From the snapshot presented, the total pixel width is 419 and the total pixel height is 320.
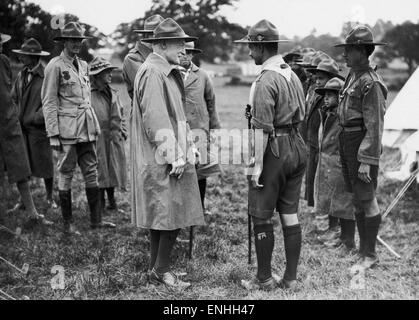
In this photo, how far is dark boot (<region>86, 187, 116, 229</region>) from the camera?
6.25m

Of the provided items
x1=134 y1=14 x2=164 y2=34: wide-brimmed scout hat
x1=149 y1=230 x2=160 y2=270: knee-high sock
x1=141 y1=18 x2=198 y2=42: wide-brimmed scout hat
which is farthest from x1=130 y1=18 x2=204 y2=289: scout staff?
x1=134 y1=14 x2=164 y2=34: wide-brimmed scout hat

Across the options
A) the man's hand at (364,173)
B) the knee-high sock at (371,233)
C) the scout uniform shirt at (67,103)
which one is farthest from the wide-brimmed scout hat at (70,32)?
the knee-high sock at (371,233)

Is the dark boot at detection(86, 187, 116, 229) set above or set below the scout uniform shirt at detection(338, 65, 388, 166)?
below

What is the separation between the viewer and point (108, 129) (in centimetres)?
714

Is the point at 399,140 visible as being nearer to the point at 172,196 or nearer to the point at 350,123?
the point at 350,123

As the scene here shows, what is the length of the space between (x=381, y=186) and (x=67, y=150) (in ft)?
16.6

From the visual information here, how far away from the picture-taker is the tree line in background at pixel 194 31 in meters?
11.8

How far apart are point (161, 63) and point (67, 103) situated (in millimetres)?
2026

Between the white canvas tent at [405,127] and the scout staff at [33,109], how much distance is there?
17.3ft

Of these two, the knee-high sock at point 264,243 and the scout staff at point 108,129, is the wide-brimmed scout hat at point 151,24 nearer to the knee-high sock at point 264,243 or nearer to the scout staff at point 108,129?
the scout staff at point 108,129

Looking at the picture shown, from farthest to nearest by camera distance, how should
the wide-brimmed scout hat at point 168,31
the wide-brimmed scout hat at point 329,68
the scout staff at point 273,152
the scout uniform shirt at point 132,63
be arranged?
the wide-brimmed scout hat at point 329,68
the scout uniform shirt at point 132,63
the wide-brimmed scout hat at point 168,31
the scout staff at point 273,152

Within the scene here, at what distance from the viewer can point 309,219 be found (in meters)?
7.00

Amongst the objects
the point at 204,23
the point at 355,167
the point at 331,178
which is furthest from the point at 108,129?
the point at 204,23

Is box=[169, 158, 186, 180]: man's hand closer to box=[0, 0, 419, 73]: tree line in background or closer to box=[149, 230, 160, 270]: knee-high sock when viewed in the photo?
box=[149, 230, 160, 270]: knee-high sock
